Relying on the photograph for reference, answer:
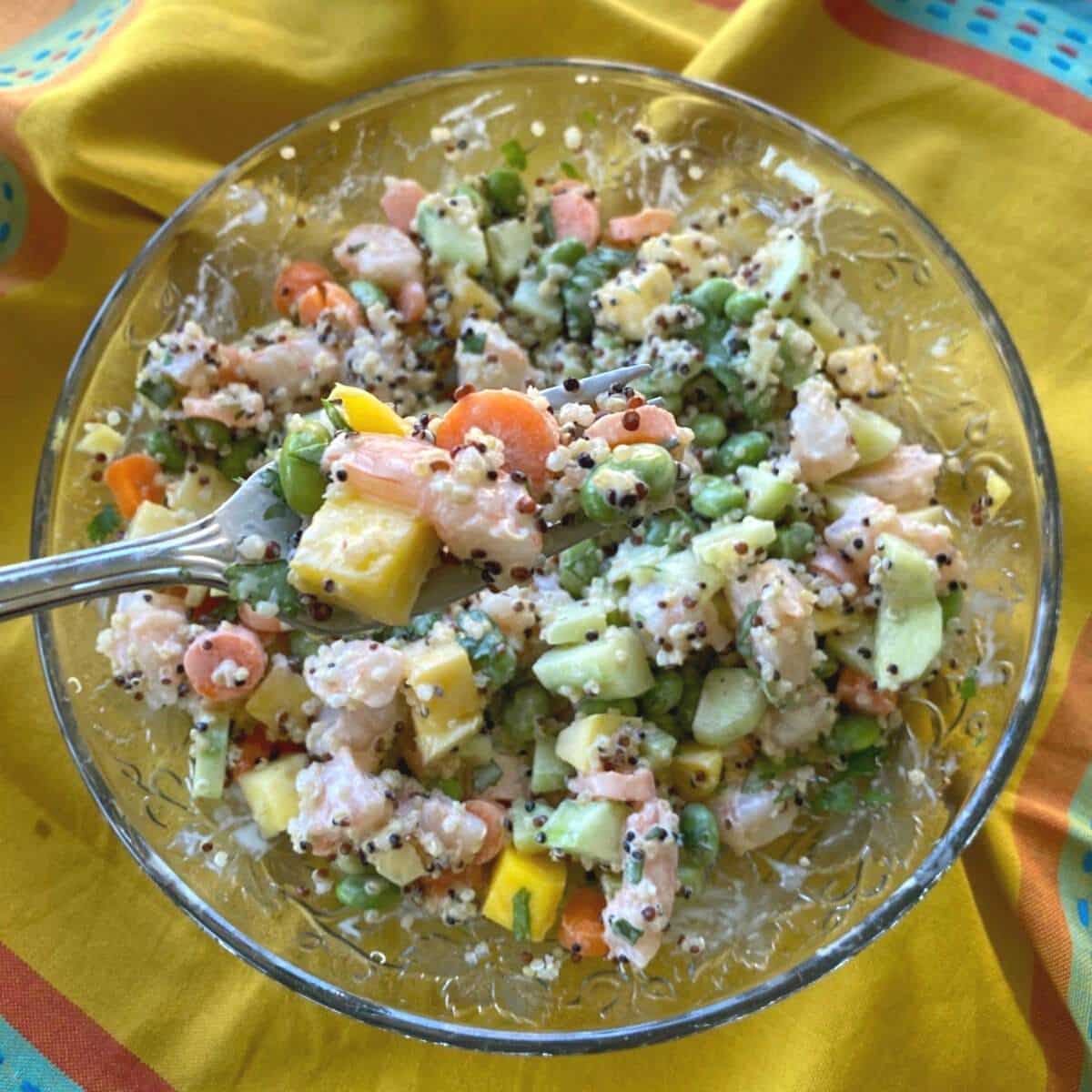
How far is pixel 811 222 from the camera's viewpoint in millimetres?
3156

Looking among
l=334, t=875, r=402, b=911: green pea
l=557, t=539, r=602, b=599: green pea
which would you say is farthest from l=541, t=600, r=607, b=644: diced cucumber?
l=334, t=875, r=402, b=911: green pea

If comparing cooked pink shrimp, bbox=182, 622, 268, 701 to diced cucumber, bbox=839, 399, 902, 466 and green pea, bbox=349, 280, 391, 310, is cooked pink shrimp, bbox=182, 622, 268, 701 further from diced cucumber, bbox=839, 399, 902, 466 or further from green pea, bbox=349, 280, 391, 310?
diced cucumber, bbox=839, 399, 902, 466

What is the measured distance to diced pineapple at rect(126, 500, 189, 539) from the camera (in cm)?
284

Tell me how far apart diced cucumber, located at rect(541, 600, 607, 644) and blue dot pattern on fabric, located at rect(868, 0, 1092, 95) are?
7.09 feet

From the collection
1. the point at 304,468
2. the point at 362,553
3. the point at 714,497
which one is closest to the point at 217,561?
the point at 304,468

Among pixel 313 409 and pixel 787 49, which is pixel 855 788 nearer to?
pixel 313 409

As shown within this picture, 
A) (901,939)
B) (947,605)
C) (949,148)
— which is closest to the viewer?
(947,605)

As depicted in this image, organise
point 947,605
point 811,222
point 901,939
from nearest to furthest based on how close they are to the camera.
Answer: point 947,605 < point 901,939 < point 811,222

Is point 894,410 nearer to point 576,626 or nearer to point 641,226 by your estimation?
point 641,226

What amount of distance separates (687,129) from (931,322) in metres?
0.88

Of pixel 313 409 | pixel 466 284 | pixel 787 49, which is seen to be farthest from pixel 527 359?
pixel 787 49

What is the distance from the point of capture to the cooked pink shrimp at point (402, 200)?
124 inches

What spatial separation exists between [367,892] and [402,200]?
184 cm

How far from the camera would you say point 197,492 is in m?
2.92
